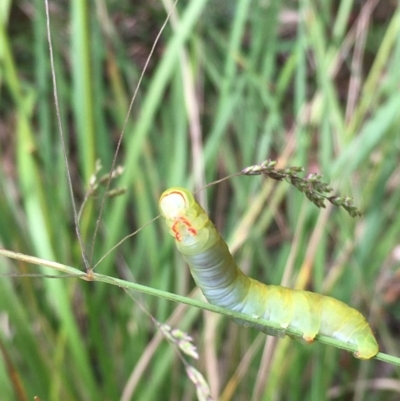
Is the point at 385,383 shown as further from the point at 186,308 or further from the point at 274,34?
the point at 274,34

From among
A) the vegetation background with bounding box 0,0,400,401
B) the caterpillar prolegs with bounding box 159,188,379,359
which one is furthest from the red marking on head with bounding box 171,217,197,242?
the vegetation background with bounding box 0,0,400,401

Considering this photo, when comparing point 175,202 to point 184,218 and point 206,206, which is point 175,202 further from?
point 206,206

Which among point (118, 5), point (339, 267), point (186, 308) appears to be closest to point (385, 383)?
point (339, 267)

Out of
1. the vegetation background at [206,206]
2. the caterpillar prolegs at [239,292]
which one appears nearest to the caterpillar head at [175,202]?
the caterpillar prolegs at [239,292]

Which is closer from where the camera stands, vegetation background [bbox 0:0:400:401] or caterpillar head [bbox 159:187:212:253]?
caterpillar head [bbox 159:187:212:253]

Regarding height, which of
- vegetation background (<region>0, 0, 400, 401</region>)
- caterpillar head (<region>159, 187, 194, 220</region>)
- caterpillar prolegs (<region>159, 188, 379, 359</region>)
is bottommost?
caterpillar prolegs (<region>159, 188, 379, 359</region>)

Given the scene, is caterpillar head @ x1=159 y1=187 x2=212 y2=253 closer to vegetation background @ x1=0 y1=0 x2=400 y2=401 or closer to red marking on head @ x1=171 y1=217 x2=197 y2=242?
red marking on head @ x1=171 y1=217 x2=197 y2=242

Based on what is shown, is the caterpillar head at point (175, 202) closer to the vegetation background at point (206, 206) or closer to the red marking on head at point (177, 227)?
the red marking on head at point (177, 227)

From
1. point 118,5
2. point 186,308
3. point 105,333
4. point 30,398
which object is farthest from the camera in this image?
point 118,5

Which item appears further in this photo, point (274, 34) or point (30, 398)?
point (274, 34)
